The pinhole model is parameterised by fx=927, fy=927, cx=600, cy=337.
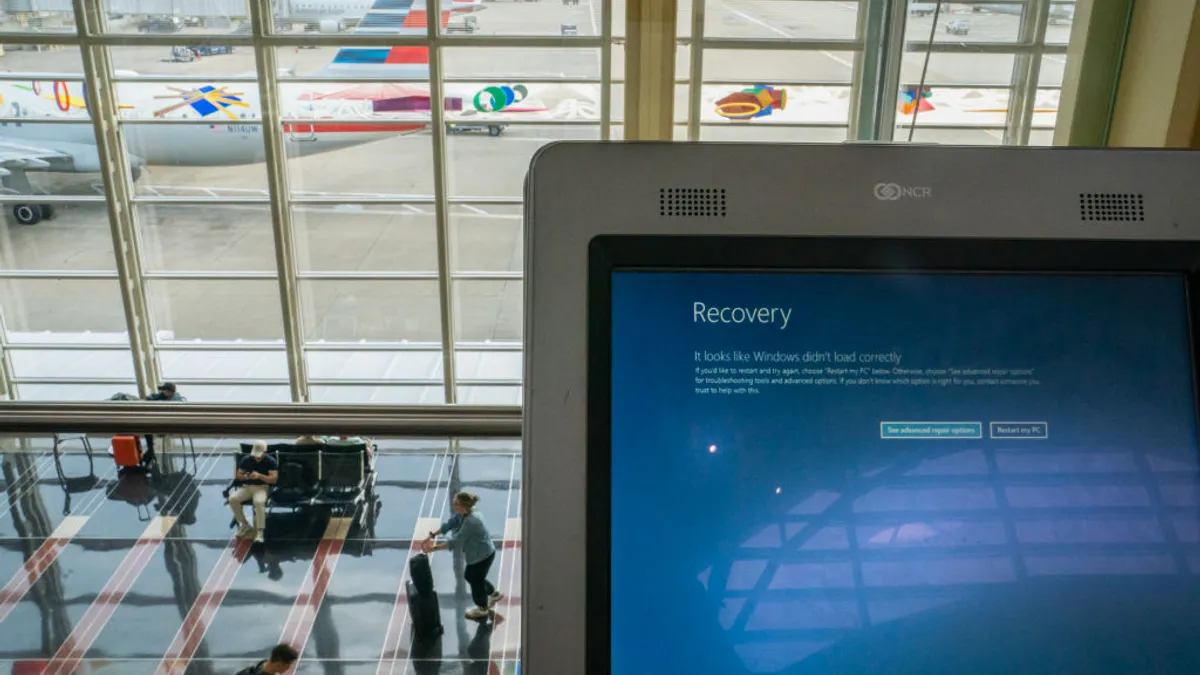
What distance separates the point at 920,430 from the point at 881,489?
36 mm

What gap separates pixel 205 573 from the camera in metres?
6.36

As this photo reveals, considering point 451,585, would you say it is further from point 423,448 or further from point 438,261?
point 438,261

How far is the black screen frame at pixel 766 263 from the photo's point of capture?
0.46 meters

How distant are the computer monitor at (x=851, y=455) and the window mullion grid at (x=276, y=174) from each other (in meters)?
7.70

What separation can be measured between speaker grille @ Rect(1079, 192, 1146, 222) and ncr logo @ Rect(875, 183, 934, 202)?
0.08 metres

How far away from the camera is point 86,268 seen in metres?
8.23

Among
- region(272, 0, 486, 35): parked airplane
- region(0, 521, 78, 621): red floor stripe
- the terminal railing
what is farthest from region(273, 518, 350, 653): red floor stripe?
the terminal railing

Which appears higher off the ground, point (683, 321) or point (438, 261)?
point (683, 321)

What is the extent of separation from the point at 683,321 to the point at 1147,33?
35.8 inches

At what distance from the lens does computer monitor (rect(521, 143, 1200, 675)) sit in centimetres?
46

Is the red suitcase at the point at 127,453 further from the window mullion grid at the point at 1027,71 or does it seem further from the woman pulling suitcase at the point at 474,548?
the window mullion grid at the point at 1027,71

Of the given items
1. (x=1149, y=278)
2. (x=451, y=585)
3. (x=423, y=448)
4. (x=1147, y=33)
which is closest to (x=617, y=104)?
(x=423, y=448)

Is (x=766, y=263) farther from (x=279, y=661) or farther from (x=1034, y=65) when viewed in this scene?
(x=279, y=661)

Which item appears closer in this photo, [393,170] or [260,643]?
[260,643]
